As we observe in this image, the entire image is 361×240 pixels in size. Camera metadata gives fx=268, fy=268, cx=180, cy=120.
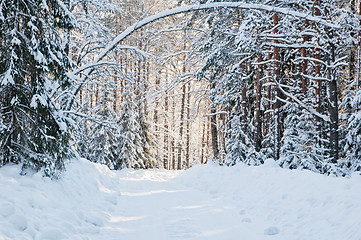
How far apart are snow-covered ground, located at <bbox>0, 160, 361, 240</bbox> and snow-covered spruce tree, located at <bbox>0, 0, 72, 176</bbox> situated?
518 millimetres

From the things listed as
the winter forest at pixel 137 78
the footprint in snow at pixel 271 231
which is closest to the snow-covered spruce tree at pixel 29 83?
the winter forest at pixel 137 78

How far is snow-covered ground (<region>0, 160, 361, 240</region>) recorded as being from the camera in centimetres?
428

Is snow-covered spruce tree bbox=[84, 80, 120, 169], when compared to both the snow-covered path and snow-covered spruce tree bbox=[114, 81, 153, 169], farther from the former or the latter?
the snow-covered path

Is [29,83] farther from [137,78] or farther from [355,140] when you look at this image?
[355,140]

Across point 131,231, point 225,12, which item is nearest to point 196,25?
point 225,12

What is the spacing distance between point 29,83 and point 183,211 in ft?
15.5

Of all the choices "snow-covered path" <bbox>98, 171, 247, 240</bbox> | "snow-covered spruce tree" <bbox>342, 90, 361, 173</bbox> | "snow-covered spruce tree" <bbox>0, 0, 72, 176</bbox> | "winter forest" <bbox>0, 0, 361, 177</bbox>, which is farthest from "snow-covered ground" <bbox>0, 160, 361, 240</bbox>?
"snow-covered spruce tree" <bbox>342, 90, 361, 173</bbox>

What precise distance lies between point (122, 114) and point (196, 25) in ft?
29.0

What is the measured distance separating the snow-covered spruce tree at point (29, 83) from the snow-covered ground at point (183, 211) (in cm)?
52

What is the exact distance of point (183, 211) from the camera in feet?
22.9

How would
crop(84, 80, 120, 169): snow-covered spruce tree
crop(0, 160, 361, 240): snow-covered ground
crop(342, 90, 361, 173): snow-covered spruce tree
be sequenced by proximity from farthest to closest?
crop(84, 80, 120, 169): snow-covered spruce tree
crop(342, 90, 361, 173): snow-covered spruce tree
crop(0, 160, 361, 240): snow-covered ground

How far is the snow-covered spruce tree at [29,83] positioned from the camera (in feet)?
17.2

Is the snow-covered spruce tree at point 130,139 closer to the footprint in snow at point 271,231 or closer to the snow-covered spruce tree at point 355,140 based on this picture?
the snow-covered spruce tree at point 355,140

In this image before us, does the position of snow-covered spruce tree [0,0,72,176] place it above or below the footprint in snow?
above
